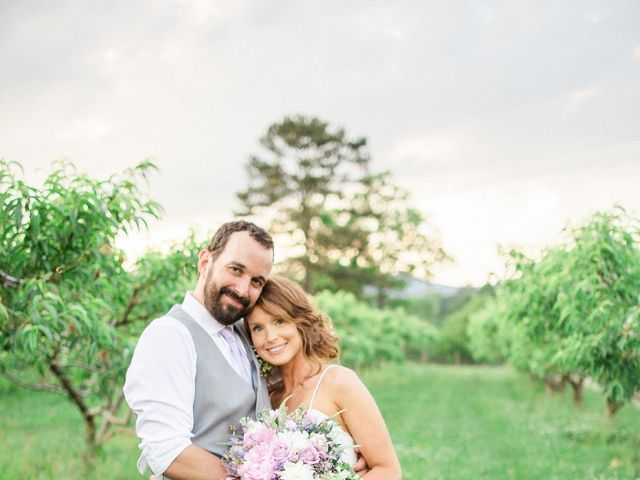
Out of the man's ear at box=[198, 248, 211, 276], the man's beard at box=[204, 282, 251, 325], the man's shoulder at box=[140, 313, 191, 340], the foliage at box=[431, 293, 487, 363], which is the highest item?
the man's ear at box=[198, 248, 211, 276]

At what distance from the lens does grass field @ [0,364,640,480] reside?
9.09 m

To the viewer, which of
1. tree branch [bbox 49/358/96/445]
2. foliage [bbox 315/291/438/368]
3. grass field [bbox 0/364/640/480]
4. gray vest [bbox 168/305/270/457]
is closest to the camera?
gray vest [bbox 168/305/270/457]

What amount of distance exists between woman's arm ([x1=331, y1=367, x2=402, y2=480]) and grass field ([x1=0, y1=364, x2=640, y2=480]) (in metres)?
5.61

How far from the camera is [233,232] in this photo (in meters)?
3.29

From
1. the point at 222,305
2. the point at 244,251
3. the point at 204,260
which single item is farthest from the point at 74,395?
the point at 244,251

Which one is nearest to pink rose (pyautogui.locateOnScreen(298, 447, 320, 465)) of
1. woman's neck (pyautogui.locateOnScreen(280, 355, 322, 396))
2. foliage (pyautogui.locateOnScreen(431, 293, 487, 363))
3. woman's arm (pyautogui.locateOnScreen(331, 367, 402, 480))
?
woman's arm (pyautogui.locateOnScreen(331, 367, 402, 480))

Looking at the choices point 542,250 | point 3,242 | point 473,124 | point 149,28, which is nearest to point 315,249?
point 473,124

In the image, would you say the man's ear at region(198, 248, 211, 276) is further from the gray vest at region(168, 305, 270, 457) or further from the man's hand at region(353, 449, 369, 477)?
the man's hand at region(353, 449, 369, 477)

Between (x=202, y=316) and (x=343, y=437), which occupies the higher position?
(x=202, y=316)

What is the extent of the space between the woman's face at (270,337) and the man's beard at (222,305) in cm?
30

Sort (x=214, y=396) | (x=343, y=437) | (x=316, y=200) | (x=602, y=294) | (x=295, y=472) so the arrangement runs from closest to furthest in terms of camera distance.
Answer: (x=295, y=472), (x=214, y=396), (x=343, y=437), (x=602, y=294), (x=316, y=200)

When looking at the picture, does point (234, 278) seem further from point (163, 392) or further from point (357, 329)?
point (357, 329)

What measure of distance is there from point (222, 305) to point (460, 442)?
428 inches

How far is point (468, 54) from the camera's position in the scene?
1675 cm
